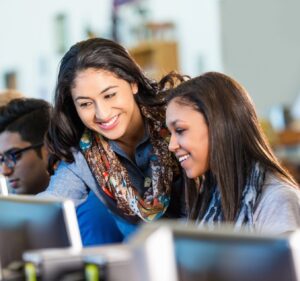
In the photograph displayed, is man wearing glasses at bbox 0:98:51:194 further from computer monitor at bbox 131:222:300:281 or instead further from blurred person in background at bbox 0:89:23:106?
computer monitor at bbox 131:222:300:281

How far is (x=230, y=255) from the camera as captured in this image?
989 mm

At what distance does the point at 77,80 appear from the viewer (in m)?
2.17

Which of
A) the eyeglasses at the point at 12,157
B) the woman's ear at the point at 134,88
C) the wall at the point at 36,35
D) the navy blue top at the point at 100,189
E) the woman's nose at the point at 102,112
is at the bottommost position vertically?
the navy blue top at the point at 100,189

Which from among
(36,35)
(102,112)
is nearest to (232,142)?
(102,112)

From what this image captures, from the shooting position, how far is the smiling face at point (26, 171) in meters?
2.67

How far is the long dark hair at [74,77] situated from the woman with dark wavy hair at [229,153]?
0.36 metres

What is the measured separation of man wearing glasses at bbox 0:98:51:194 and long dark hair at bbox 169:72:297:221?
102cm

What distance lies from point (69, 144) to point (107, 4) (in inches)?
199

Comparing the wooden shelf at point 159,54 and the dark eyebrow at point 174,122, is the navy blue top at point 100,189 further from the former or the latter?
the wooden shelf at point 159,54

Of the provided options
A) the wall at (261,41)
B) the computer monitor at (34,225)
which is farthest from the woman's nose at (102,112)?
the wall at (261,41)

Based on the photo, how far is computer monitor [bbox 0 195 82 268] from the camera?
50.9 inches

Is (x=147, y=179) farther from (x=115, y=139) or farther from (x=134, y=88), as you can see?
(x=134, y=88)

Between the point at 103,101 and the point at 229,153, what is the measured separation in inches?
20.1

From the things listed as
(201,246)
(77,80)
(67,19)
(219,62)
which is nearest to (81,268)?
(201,246)
